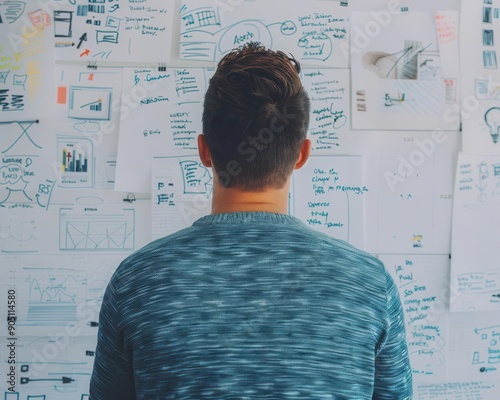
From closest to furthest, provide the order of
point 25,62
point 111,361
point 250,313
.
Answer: point 250,313
point 111,361
point 25,62

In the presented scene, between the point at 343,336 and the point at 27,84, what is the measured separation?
123 cm

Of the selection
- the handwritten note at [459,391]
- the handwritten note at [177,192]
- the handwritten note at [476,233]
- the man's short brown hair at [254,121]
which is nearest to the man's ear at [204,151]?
the man's short brown hair at [254,121]

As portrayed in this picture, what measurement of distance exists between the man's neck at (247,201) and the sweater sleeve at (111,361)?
0.20 metres

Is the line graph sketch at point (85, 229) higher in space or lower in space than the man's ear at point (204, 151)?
lower

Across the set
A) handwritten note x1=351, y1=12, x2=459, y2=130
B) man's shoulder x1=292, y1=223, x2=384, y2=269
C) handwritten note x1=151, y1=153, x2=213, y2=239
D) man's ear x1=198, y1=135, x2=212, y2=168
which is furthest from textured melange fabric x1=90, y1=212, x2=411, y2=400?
handwritten note x1=351, y1=12, x2=459, y2=130

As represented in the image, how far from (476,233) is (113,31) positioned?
3.99 feet

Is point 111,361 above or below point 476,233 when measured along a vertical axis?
below

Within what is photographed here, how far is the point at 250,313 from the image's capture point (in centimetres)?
77

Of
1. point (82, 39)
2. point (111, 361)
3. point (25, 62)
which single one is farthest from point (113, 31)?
point (111, 361)

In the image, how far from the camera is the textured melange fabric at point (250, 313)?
0.76 m

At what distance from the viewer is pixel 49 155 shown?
162 cm

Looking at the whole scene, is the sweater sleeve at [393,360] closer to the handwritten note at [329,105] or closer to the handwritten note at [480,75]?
the handwritten note at [329,105]

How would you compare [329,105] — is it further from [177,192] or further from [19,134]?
[19,134]

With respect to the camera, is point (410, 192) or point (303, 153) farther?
point (410, 192)
